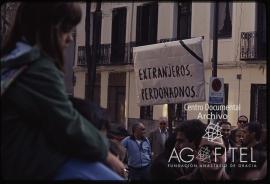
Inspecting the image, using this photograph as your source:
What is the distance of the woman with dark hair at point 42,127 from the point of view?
1.78 metres

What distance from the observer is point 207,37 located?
4.32m

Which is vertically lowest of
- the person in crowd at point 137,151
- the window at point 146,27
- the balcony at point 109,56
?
the person in crowd at point 137,151

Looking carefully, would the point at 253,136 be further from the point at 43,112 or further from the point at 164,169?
the point at 43,112

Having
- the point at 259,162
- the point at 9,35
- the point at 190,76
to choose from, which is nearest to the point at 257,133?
the point at 259,162

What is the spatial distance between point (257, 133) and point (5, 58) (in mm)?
1892

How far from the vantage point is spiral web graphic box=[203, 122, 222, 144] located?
3.22 metres

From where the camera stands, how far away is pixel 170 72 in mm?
4398

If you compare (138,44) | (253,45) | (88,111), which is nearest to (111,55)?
(138,44)

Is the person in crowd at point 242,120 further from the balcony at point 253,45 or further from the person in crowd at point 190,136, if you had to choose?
the person in crowd at point 190,136

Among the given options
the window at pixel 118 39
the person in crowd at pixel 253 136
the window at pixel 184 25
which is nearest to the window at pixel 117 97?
the window at pixel 118 39

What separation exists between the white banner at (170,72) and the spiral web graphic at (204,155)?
2.32ft

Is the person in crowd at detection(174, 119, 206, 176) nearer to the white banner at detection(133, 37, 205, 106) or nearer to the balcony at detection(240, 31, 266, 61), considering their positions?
the white banner at detection(133, 37, 205, 106)

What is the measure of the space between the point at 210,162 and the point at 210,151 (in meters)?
0.16

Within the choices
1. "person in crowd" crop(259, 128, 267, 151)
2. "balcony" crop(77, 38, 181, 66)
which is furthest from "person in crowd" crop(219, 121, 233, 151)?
"balcony" crop(77, 38, 181, 66)
